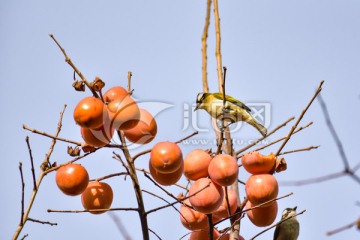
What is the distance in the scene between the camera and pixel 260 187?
2.37 meters

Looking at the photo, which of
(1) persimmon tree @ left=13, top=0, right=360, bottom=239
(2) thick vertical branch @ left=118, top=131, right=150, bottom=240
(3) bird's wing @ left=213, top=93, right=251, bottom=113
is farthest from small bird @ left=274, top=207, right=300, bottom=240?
(3) bird's wing @ left=213, top=93, right=251, bottom=113

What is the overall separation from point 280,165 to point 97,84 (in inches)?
41.6

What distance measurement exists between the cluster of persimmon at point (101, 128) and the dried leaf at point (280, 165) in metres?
0.72

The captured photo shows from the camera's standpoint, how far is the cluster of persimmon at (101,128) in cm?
203

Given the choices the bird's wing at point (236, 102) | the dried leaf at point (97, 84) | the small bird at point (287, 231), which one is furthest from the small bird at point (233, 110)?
the dried leaf at point (97, 84)

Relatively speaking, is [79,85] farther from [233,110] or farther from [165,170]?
[233,110]

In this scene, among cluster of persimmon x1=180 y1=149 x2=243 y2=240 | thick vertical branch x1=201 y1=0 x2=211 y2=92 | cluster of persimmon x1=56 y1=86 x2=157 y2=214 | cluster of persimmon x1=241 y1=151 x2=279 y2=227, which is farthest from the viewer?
thick vertical branch x1=201 y1=0 x2=211 y2=92

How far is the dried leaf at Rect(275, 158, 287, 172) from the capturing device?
256 centimetres

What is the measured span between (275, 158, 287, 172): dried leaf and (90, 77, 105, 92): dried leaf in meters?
1.01

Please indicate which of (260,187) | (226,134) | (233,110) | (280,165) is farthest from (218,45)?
(233,110)

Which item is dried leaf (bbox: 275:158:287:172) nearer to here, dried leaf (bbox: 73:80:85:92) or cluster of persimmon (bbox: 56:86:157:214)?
cluster of persimmon (bbox: 56:86:157:214)

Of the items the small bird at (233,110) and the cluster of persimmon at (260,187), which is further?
the small bird at (233,110)

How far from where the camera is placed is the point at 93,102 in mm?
2033

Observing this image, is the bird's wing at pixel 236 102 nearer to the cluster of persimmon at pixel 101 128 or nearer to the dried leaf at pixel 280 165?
the dried leaf at pixel 280 165
